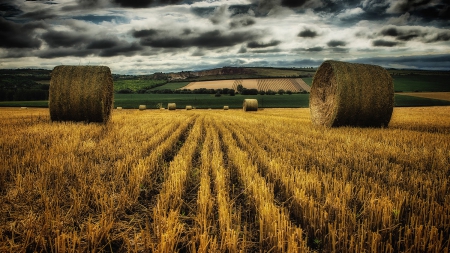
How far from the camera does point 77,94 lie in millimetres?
11203

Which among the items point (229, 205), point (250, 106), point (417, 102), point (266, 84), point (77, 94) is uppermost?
point (266, 84)

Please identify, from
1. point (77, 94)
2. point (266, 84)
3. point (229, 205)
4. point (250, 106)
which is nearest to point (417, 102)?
point (250, 106)

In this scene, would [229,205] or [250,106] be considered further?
[250,106]

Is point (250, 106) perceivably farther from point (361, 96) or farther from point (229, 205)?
point (229, 205)

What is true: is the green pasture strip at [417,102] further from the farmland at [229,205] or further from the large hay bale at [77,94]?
the large hay bale at [77,94]

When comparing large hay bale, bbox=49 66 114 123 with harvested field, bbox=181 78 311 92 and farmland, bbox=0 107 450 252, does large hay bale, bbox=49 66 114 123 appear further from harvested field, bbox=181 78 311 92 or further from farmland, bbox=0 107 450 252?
harvested field, bbox=181 78 311 92

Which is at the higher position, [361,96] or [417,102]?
[417,102]

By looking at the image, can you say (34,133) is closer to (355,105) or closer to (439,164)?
(439,164)

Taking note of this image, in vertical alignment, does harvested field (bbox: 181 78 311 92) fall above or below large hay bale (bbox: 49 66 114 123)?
above

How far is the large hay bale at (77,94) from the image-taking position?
36.7ft

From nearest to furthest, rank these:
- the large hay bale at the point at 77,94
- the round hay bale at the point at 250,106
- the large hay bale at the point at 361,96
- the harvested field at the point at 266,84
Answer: the large hay bale at the point at 361,96, the large hay bale at the point at 77,94, the round hay bale at the point at 250,106, the harvested field at the point at 266,84

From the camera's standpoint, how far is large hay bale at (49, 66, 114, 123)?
11180 mm

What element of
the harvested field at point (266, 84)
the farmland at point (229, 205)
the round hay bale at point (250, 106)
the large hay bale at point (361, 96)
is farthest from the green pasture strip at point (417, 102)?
the farmland at point (229, 205)

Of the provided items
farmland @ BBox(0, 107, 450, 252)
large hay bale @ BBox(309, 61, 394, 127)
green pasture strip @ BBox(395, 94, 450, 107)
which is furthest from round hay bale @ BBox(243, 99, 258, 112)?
farmland @ BBox(0, 107, 450, 252)
